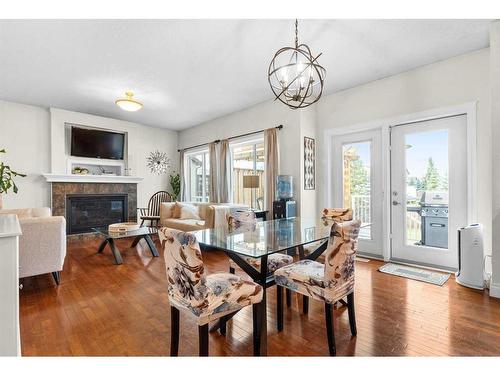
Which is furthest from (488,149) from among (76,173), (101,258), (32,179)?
(32,179)

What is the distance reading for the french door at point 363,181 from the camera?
3959mm

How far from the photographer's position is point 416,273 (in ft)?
10.6

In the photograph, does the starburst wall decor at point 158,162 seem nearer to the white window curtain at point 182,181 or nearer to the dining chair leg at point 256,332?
the white window curtain at point 182,181

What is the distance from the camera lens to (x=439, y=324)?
204 centimetres

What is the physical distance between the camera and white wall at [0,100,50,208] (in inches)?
194

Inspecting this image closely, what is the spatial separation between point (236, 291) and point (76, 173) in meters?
5.49

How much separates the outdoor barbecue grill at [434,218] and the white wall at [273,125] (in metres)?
1.78

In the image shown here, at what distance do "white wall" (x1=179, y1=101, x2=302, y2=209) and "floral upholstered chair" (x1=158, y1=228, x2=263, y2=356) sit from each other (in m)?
2.95

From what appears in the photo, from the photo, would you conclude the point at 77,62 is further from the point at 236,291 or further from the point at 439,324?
the point at 439,324

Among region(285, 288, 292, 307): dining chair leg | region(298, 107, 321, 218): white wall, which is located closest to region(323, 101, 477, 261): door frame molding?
region(298, 107, 321, 218): white wall

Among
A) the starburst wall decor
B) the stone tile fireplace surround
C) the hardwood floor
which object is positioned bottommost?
the hardwood floor

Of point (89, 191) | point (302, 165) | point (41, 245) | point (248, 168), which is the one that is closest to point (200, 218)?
point (248, 168)

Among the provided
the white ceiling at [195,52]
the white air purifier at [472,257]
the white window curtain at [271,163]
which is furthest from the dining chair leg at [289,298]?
the white ceiling at [195,52]

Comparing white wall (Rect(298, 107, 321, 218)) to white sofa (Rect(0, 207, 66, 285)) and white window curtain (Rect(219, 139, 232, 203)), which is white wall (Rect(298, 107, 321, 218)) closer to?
white window curtain (Rect(219, 139, 232, 203))
